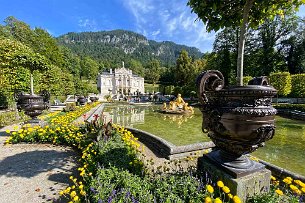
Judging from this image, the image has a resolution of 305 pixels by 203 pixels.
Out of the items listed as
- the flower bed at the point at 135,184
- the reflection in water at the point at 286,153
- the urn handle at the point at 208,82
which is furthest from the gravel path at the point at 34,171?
the reflection in water at the point at 286,153

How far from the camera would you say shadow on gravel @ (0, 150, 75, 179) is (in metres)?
3.81

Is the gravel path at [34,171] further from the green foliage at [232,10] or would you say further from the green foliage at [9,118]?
the green foliage at [9,118]

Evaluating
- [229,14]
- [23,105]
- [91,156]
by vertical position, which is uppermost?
[229,14]

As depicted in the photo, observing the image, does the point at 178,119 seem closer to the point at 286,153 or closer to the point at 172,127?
the point at 172,127

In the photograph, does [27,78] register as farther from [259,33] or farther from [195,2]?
[259,33]

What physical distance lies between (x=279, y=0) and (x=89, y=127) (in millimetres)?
5305

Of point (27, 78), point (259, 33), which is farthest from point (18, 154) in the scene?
point (259, 33)

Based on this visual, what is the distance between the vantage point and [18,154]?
4.93 meters

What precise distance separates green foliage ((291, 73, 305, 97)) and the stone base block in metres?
27.0

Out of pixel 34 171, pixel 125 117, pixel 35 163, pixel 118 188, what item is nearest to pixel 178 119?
pixel 125 117

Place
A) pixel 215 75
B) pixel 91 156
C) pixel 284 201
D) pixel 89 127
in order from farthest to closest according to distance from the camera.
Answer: pixel 89 127
pixel 91 156
pixel 215 75
pixel 284 201

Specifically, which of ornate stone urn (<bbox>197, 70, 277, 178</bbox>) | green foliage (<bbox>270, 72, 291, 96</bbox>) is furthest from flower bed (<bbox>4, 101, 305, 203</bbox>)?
green foliage (<bbox>270, 72, 291, 96</bbox>)

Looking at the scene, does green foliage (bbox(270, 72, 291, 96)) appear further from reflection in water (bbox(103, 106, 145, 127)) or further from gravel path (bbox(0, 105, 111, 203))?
gravel path (bbox(0, 105, 111, 203))

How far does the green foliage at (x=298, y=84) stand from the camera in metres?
22.1
